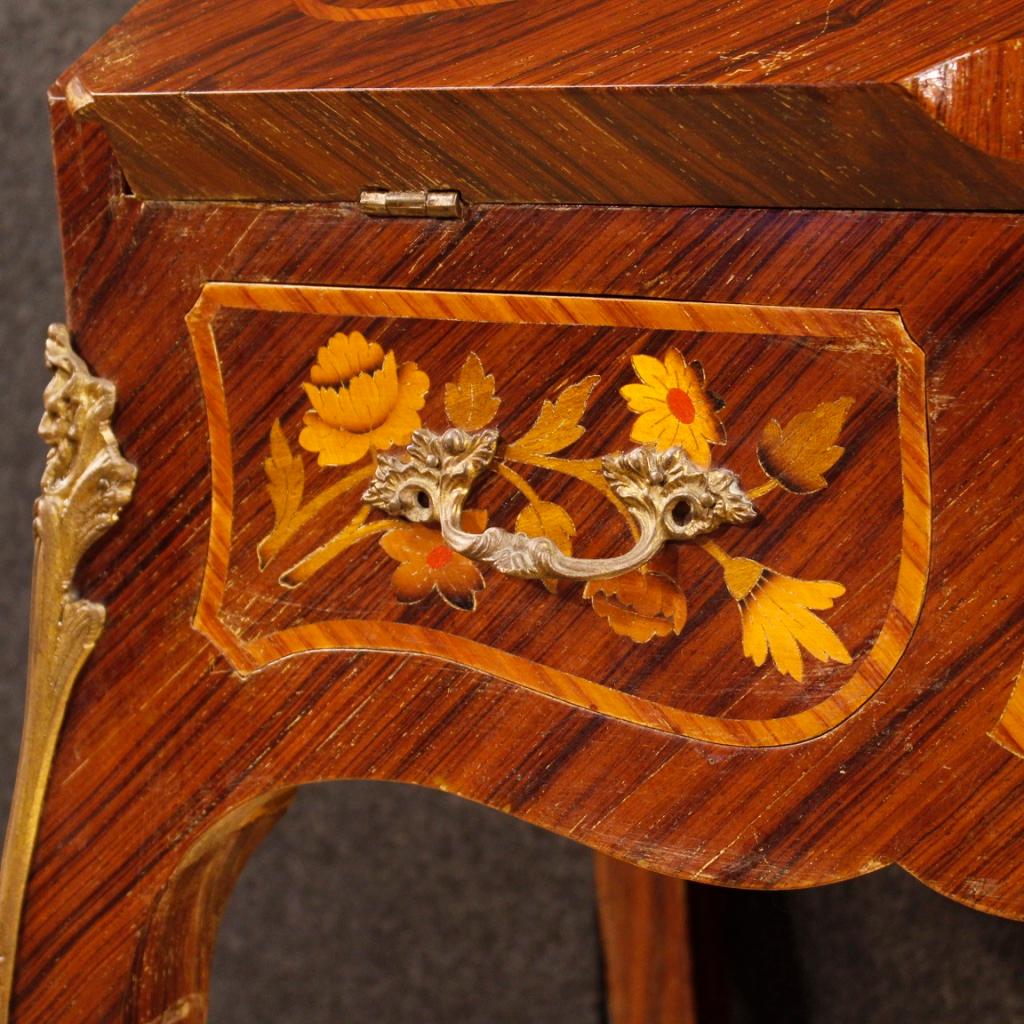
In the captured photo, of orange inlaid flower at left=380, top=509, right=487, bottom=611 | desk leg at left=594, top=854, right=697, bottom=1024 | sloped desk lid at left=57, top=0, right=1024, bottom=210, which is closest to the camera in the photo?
sloped desk lid at left=57, top=0, right=1024, bottom=210

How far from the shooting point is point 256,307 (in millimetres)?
524

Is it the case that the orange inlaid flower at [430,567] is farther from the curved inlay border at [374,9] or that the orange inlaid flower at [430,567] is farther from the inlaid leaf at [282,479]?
the curved inlay border at [374,9]

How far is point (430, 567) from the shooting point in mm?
508

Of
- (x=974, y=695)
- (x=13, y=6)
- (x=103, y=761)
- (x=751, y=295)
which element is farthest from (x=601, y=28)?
(x=13, y=6)

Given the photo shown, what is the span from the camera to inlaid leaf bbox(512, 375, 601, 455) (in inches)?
18.7

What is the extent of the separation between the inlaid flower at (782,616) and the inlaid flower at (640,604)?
0.02 m

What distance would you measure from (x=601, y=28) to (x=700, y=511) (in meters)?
0.15

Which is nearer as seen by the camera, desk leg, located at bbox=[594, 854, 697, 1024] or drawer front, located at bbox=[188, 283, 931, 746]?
drawer front, located at bbox=[188, 283, 931, 746]

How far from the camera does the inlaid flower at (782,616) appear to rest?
17.6 inches

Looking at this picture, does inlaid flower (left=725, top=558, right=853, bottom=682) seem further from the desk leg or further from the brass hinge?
the desk leg

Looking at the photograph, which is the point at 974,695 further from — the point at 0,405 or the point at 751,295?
the point at 0,405

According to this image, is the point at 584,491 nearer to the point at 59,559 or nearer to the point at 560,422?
the point at 560,422

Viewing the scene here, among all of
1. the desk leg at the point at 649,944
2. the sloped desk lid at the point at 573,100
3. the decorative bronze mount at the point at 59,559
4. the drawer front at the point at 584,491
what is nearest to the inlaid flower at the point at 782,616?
the drawer front at the point at 584,491

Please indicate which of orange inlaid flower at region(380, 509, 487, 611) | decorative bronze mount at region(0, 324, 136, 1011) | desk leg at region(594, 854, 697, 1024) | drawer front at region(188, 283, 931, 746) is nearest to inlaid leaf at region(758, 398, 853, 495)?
drawer front at region(188, 283, 931, 746)
